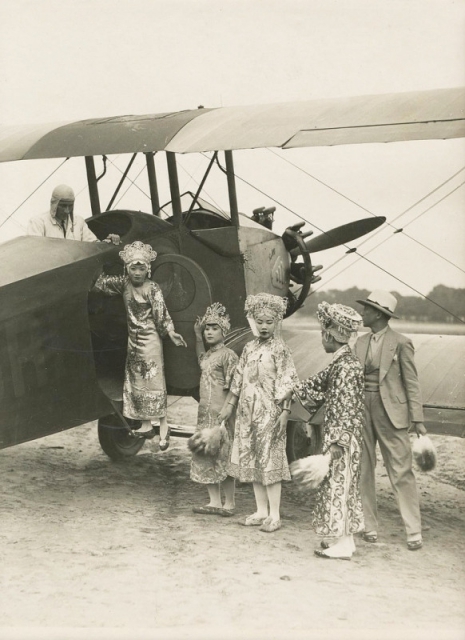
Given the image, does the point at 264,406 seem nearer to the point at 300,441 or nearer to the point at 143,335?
the point at 143,335

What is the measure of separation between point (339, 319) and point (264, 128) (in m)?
1.96

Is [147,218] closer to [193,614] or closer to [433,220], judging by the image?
→ [193,614]

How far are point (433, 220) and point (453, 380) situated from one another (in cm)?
1785

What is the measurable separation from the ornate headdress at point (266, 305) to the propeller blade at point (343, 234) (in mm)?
2772

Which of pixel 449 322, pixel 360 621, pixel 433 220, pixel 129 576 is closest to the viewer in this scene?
pixel 360 621

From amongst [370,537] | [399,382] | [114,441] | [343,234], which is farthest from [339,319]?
[114,441]

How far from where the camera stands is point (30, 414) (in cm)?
646

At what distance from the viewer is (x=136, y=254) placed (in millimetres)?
6836

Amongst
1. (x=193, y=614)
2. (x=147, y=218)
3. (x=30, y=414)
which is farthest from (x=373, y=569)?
(x=147, y=218)

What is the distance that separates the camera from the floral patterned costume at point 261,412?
6.41 m

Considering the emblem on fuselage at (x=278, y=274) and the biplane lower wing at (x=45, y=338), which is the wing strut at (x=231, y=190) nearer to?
the emblem on fuselage at (x=278, y=274)

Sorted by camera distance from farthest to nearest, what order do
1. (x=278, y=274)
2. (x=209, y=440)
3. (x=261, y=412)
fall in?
(x=278, y=274), (x=209, y=440), (x=261, y=412)

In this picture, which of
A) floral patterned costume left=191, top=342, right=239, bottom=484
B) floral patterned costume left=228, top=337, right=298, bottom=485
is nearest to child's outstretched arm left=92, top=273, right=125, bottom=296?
floral patterned costume left=191, top=342, right=239, bottom=484

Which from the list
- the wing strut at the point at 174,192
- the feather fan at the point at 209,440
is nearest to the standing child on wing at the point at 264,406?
Result: the feather fan at the point at 209,440
